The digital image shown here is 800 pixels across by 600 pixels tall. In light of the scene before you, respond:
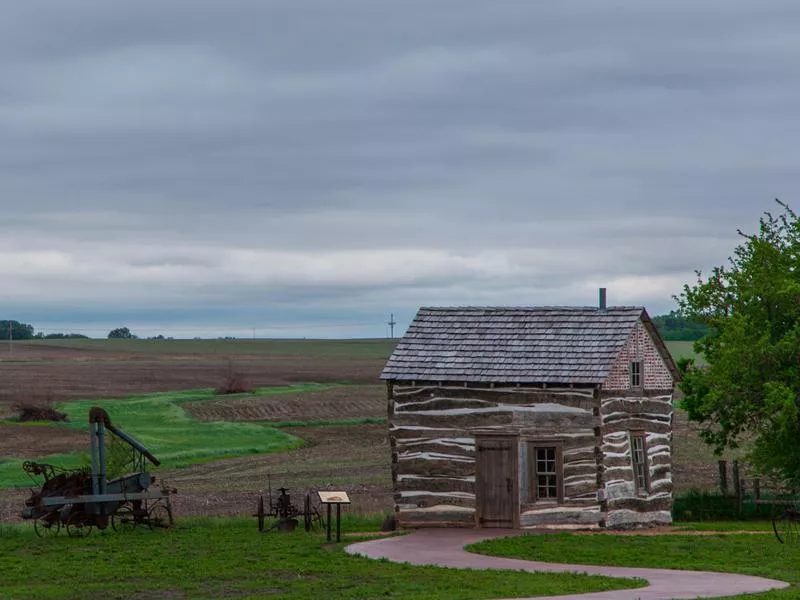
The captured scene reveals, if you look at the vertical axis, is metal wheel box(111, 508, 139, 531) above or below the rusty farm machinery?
below

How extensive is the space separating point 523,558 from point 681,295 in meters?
13.7

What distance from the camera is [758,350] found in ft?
113

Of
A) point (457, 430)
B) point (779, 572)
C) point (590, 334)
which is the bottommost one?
point (779, 572)

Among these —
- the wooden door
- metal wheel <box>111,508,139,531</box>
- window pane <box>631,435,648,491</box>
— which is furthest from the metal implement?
window pane <box>631,435,648,491</box>

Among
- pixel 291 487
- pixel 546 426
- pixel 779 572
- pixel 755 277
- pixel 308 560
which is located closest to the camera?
pixel 779 572

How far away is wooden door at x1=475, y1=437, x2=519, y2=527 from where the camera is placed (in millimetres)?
32344

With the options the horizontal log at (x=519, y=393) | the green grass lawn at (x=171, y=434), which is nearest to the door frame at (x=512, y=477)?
the horizontal log at (x=519, y=393)

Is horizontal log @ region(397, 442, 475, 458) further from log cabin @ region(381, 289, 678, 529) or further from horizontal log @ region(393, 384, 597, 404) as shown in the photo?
horizontal log @ region(393, 384, 597, 404)

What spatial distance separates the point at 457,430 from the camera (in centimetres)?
3309

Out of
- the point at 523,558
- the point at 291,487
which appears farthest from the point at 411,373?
the point at 291,487

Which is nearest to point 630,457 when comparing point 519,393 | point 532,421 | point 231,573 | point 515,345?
point 532,421

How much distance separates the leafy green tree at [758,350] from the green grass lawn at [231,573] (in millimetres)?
11266

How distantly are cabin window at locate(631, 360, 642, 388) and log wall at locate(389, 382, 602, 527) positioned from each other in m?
2.03

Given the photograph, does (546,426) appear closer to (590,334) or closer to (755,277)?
(590,334)
